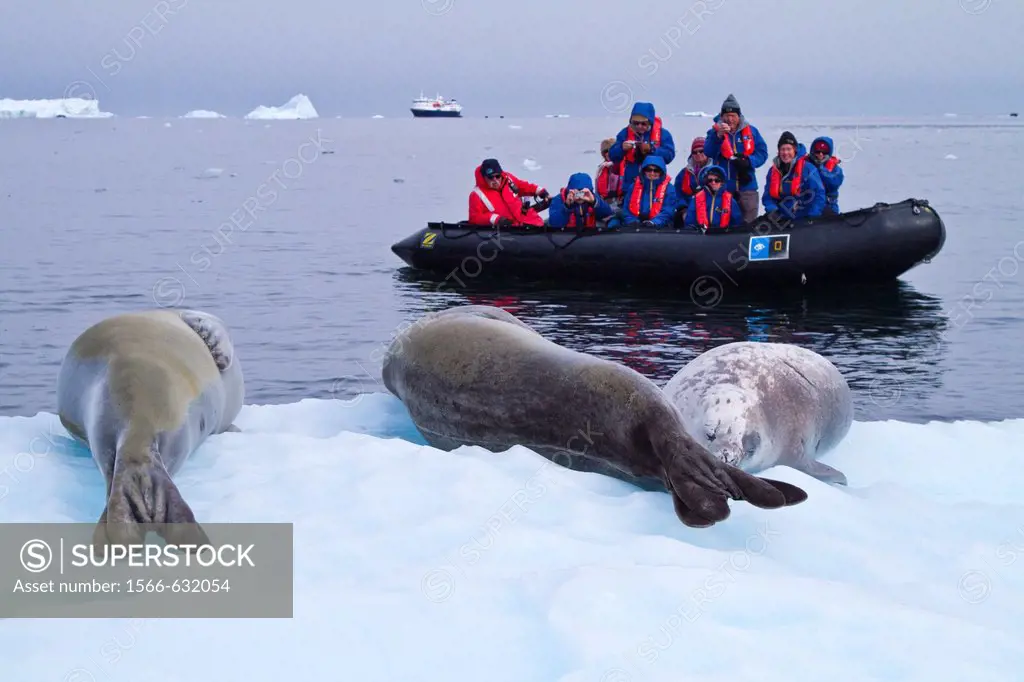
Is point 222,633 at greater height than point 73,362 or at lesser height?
lesser

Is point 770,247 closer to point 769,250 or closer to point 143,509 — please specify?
point 769,250

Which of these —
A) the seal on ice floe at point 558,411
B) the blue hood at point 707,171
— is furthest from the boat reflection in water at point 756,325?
the seal on ice floe at point 558,411

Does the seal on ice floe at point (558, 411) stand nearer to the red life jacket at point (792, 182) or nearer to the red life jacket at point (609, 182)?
the red life jacket at point (792, 182)

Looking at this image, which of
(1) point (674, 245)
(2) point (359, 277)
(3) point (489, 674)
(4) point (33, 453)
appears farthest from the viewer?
(2) point (359, 277)

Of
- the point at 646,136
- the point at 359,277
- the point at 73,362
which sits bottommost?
the point at 359,277

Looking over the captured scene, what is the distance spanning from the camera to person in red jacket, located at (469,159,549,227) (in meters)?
14.8

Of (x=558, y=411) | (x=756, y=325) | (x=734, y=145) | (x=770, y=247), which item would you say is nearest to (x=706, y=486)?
(x=558, y=411)

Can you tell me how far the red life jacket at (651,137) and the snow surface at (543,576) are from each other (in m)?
9.02

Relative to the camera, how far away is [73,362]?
189 inches

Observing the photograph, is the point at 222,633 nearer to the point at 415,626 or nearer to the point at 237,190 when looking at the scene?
the point at 415,626

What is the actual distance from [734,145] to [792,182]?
89cm

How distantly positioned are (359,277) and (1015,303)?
353 inches

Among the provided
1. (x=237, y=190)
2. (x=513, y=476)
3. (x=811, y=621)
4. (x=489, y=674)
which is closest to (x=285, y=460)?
(x=513, y=476)

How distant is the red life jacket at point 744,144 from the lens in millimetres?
12992
